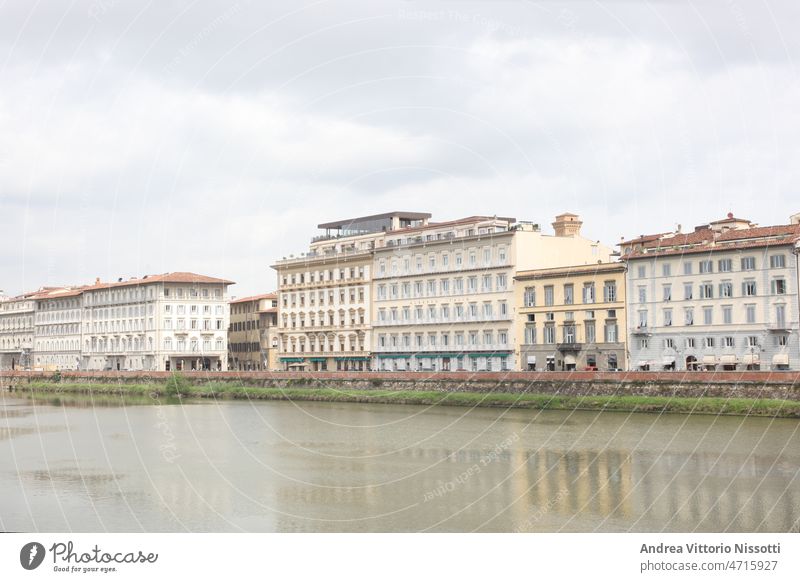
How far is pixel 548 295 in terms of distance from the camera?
72.8m

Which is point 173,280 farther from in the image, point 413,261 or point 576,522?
point 576,522

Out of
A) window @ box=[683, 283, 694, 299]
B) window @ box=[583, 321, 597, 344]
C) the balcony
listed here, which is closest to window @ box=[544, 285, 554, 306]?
the balcony

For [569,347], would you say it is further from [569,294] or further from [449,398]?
[449,398]

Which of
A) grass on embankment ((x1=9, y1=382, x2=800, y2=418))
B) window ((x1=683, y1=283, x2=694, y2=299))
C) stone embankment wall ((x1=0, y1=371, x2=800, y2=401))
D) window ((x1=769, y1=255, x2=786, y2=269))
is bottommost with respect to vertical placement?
grass on embankment ((x1=9, y1=382, x2=800, y2=418))

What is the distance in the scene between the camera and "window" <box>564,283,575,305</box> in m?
70.6

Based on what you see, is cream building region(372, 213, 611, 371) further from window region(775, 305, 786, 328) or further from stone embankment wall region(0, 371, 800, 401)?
window region(775, 305, 786, 328)

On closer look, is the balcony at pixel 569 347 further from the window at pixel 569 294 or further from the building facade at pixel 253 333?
the building facade at pixel 253 333

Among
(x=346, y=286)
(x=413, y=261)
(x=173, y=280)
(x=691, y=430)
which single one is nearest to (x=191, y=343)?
(x=173, y=280)

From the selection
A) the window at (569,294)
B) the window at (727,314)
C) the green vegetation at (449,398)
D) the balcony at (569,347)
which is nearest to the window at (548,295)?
the window at (569,294)

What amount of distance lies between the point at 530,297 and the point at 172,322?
43535mm

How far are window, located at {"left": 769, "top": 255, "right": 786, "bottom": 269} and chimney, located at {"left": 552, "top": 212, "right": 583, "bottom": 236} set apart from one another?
21412mm

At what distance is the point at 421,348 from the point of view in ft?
272

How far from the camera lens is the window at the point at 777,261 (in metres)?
57.3
